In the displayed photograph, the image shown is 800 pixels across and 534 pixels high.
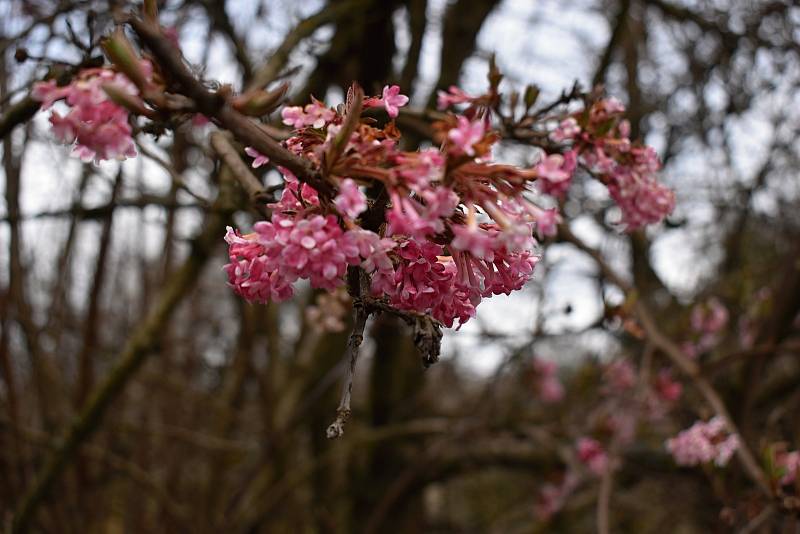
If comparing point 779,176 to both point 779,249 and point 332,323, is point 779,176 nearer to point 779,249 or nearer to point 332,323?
point 779,249

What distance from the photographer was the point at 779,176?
6.12 m

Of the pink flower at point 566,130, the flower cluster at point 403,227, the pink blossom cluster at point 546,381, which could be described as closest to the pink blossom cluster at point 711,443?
the pink flower at point 566,130

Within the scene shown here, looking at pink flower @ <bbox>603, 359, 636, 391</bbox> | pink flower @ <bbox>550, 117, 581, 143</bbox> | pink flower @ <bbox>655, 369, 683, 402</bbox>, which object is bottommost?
pink flower @ <bbox>550, 117, 581, 143</bbox>

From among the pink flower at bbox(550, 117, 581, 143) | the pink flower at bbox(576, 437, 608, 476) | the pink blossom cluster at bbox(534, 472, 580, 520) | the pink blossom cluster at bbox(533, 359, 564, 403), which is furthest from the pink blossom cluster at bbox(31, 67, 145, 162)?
the pink blossom cluster at bbox(533, 359, 564, 403)

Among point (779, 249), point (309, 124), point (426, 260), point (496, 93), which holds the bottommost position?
point (426, 260)

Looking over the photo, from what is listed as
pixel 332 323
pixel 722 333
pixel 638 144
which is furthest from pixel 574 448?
pixel 638 144

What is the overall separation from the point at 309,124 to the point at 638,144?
1006 mm

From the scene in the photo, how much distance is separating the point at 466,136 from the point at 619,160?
3.17 ft

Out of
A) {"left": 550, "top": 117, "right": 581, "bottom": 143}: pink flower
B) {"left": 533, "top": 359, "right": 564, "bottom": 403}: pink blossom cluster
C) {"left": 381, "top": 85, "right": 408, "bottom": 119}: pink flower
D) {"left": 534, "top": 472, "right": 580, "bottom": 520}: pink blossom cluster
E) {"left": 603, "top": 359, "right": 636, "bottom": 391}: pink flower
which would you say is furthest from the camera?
{"left": 533, "top": 359, "right": 564, "bottom": 403}: pink blossom cluster

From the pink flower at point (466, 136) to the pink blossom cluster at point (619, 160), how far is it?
833 millimetres

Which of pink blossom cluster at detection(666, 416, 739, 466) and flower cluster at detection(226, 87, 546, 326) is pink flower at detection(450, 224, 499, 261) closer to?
flower cluster at detection(226, 87, 546, 326)

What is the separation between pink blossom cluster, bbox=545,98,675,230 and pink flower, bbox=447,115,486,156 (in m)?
0.83

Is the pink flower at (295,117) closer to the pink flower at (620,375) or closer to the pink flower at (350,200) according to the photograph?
the pink flower at (350,200)

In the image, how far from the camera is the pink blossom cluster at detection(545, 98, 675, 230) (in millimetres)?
1746
